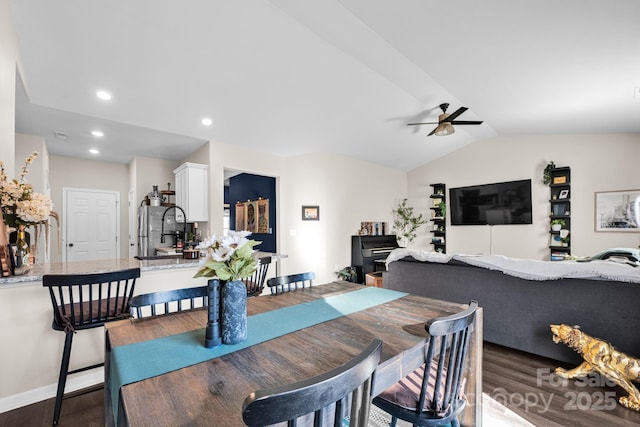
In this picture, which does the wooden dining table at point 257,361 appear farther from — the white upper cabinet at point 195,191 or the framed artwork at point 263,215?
the framed artwork at point 263,215

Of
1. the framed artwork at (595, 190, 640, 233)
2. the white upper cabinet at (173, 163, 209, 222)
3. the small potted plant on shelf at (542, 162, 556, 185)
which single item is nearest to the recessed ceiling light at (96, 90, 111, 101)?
the white upper cabinet at (173, 163, 209, 222)

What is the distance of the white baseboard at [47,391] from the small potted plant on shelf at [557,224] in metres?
6.91

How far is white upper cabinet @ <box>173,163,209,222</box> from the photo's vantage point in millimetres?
4578

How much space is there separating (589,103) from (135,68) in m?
5.46

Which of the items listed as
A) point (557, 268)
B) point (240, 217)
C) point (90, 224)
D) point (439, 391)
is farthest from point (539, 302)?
point (90, 224)

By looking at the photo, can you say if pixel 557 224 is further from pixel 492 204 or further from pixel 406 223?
pixel 406 223

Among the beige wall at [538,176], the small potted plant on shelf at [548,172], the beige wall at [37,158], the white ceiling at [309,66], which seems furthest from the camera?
the small potted plant on shelf at [548,172]

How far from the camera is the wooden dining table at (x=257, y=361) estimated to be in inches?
29.8

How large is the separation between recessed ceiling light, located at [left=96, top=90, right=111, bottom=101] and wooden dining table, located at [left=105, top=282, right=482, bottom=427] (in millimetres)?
3025

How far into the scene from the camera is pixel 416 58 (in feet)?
10.1

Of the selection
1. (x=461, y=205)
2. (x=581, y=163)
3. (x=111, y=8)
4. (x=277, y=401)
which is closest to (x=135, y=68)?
(x=111, y=8)

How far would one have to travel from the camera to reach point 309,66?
3277mm

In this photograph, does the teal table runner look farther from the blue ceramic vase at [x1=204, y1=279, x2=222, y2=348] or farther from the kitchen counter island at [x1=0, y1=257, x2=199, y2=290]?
the kitchen counter island at [x1=0, y1=257, x2=199, y2=290]

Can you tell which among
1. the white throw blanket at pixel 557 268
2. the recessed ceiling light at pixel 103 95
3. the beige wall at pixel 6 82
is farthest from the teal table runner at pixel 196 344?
the recessed ceiling light at pixel 103 95
